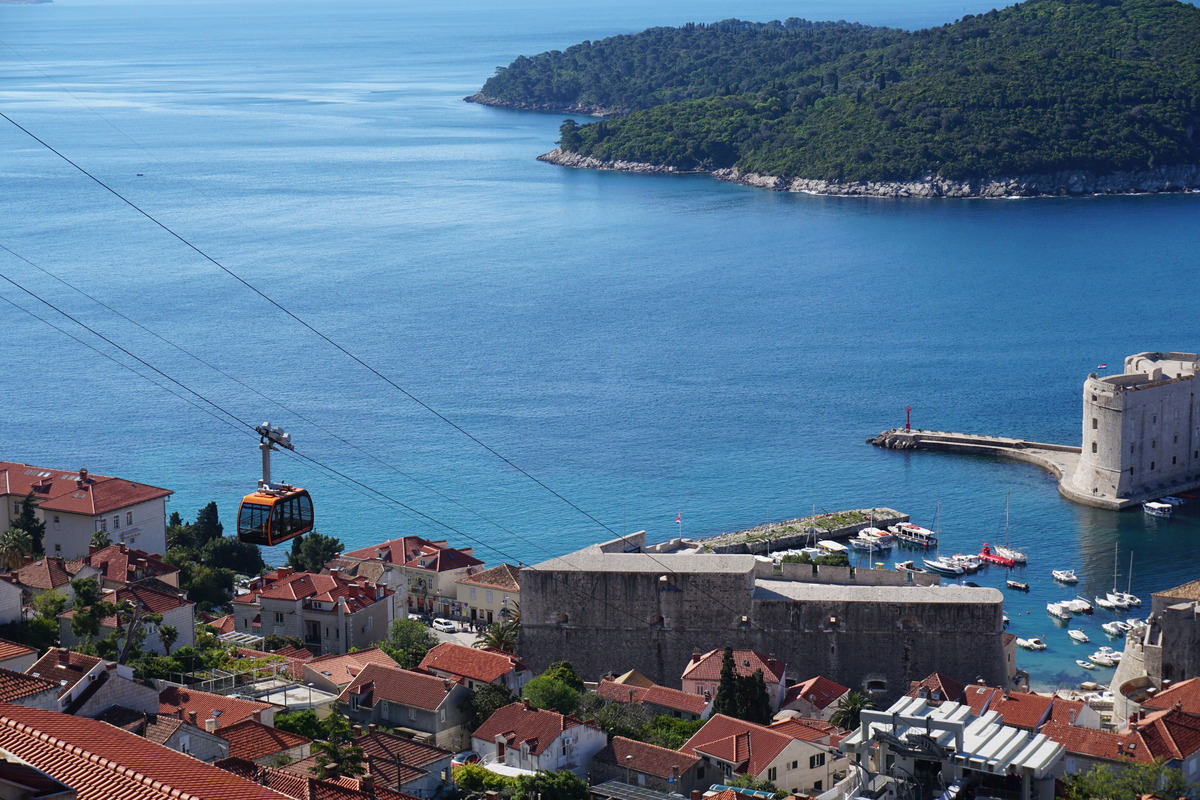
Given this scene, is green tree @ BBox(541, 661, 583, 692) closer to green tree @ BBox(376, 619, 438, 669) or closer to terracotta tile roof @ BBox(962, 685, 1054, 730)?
green tree @ BBox(376, 619, 438, 669)

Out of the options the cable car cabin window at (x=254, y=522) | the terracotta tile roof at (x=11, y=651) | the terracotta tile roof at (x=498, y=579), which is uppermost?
the cable car cabin window at (x=254, y=522)

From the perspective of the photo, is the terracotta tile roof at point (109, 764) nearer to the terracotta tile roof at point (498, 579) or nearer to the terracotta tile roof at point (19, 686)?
the terracotta tile roof at point (19, 686)

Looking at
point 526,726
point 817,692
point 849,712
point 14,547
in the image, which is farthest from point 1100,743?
point 14,547

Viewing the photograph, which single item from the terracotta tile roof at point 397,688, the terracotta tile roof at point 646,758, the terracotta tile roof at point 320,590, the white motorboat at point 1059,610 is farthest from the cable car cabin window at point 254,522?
the white motorboat at point 1059,610

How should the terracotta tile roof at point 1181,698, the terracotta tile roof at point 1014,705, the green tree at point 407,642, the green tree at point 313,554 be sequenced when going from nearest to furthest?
1. the terracotta tile roof at point 1014,705
2. the terracotta tile roof at point 1181,698
3. the green tree at point 407,642
4. the green tree at point 313,554

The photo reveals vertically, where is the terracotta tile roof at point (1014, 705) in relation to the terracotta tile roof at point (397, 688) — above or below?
below

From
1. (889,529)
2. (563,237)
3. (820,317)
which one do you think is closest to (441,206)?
(563,237)

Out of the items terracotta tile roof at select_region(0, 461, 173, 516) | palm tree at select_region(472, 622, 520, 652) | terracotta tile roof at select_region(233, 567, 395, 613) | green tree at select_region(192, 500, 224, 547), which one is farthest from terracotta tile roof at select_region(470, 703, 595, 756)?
green tree at select_region(192, 500, 224, 547)
